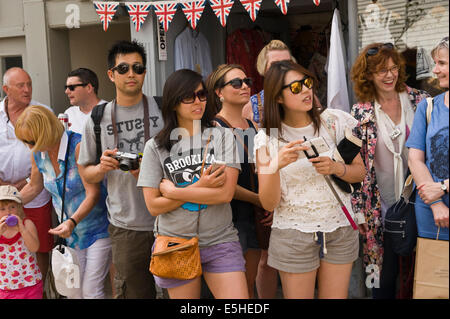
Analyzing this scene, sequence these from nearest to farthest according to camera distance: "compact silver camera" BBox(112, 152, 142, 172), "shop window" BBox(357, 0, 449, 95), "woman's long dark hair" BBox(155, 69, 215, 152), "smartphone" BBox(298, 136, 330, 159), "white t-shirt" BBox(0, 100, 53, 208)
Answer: "smartphone" BBox(298, 136, 330, 159)
"woman's long dark hair" BBox(155, 69, 215, 152)
"compact silver camera" BBox(112, 152, 142, 172)
"shop window" BBox(357, 0, 449, 95)
"white t-shirt" BBox(0, 100, 53, 208)

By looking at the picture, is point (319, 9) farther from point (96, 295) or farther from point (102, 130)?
point (96, 295)

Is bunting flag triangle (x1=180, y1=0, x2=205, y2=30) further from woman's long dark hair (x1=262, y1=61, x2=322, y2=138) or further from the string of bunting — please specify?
woman's long dark hair (x1=262, y1=61, x2=322, y2=138)

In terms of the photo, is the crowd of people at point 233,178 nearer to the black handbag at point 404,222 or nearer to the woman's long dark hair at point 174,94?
the woman's long dark hair at point 174,94

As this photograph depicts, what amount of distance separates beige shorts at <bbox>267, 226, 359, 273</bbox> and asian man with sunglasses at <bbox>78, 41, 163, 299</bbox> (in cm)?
101

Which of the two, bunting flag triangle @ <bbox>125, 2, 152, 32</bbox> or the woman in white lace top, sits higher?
bunting flag triangle @ <bbox>125, 2, 152, 32</bbox>

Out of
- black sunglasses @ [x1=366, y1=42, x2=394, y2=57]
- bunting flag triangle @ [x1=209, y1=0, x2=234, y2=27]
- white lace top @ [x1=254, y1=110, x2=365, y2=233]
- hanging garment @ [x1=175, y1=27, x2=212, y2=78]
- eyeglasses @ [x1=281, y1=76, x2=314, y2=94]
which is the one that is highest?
bunting flag triangle @ [x1=209, y1=0, x2=234, y2=27]

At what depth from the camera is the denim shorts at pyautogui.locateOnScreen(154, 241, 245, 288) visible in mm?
3041

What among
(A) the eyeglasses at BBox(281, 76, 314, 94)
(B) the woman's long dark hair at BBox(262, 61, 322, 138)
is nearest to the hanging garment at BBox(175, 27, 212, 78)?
(B) the woman's long dark hair at BBox(262, 61, 322, 138)

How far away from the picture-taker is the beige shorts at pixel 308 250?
117 inches

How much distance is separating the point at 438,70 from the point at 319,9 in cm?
359

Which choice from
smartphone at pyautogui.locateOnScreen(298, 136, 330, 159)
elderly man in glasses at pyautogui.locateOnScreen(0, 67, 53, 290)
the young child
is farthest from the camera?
elderly man in glasses at pyautogui.locateOnScreen(0, 67, 53, 290)

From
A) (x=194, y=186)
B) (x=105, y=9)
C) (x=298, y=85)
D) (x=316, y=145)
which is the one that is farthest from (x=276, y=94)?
(x=105, y=9)

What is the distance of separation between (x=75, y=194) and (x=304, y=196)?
1.75m

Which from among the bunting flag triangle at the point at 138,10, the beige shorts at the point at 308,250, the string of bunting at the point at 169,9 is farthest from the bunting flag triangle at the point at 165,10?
the beige shorts at the point at 308,250
